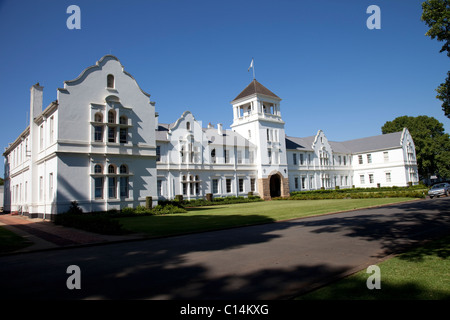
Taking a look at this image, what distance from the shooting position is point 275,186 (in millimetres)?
54750

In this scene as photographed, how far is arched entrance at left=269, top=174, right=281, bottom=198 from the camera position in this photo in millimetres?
53263

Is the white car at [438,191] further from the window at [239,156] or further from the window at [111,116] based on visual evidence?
the window at [111,116]

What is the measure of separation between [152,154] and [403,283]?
2572cm

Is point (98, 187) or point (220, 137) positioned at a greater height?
point (220, 137)

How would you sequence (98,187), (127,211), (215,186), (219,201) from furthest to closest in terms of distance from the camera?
(215,186) < (219,201) < (98,187) < (127,211)

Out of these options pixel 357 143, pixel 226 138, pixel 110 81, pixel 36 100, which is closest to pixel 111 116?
pixel 110 81

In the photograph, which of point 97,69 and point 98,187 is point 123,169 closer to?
point 98,187

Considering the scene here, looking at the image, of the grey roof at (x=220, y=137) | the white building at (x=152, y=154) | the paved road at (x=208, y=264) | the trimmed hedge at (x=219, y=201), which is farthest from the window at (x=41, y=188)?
the paved road at (x=208, y=264)

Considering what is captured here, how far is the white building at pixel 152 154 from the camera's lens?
2589cm

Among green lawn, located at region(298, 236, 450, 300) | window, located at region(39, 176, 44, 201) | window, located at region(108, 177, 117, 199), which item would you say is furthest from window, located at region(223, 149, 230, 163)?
green lawn, located at region(298, 236, 450, 300)

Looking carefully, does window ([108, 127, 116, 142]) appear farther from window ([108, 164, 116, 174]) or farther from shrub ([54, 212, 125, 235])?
shrub ([54, 212, 125, 235])

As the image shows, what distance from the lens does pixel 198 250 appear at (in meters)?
10.3
